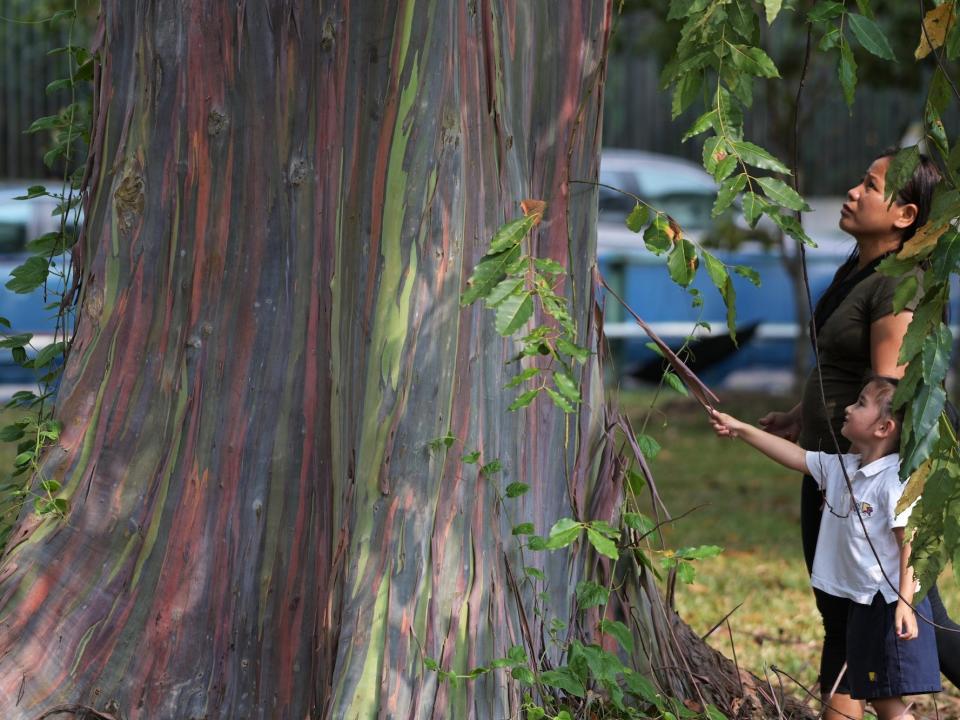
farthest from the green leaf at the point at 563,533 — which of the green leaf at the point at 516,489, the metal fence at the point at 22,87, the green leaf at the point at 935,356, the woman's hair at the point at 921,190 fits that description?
the metal fence at the point at 22,87

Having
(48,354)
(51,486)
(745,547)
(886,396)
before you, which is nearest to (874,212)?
(886,396)

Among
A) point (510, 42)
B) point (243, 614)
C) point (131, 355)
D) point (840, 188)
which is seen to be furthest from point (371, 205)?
point (840, 188)

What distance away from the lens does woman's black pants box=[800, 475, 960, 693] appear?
353 cm

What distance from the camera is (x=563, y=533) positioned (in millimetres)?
2902

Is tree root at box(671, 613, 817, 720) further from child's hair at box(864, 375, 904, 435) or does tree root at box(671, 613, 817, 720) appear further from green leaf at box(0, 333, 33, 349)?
green leaf at box(0, 333, 33, 349)

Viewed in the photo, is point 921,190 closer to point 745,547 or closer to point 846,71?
point 846,71

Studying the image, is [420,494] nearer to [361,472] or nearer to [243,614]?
[361,472]

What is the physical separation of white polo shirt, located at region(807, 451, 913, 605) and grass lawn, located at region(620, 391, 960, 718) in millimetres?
448

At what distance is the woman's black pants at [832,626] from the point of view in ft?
11.6

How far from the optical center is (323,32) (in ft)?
10.1

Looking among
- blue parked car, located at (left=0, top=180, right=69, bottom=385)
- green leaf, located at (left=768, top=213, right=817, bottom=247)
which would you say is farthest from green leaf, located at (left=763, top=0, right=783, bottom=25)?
blue parked car, located at (left=0, top=180, right=69, bottom=385)

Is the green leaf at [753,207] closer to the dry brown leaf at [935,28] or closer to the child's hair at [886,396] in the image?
the dry brown leaf at [935,28]

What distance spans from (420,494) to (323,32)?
3.46 feet

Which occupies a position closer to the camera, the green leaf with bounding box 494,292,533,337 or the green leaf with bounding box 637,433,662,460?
the green leaf with bounding box 494,292,533,337
